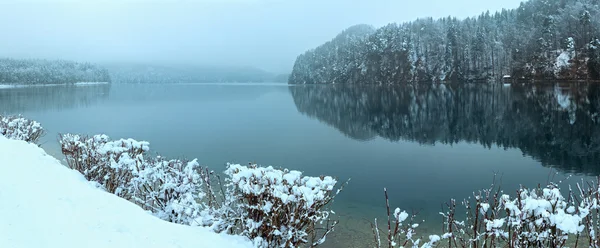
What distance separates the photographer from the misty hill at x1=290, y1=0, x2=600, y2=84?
3701 inches

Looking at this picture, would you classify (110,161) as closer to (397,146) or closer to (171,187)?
(171,187)

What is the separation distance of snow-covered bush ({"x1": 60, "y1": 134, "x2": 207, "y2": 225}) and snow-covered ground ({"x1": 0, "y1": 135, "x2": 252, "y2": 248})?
98 cm

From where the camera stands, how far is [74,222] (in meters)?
6.72

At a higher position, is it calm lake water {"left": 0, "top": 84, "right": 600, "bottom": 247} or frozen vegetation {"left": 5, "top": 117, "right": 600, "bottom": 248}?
frozen vegetation {"left": 5, "top": 117, "right": 600, "bottom": 248}

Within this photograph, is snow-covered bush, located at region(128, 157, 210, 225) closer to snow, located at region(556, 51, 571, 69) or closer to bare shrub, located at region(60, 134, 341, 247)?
bare shrub, located at region(60, 134, 341, 247)

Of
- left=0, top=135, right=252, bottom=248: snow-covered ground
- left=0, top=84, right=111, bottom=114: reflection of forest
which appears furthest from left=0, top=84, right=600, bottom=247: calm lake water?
left=0, top=84, right=111, bottom=114: reflection of forest

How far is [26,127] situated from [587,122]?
1612 inches

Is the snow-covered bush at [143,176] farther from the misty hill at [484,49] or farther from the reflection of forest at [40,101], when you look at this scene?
the misty hill at [484,49]

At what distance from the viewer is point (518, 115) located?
38906 mm

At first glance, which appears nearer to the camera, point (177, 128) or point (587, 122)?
point (587, 122)

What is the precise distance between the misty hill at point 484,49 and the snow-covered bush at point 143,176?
10314cm

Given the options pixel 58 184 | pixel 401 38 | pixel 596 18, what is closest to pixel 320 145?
pixel 58 184

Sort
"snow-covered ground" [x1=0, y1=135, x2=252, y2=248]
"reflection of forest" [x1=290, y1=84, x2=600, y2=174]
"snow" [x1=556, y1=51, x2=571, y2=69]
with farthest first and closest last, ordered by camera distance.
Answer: "snow" [x1=556, y1=51, x2=571, y2=69] → "reflection of forest" [x1=290, y1=84, x2=600, y2=174] → "snow-covered ground" [x1=0, y1=135, x2=252, y2=248]

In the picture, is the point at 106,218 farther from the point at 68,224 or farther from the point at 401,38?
the point at 401,38
